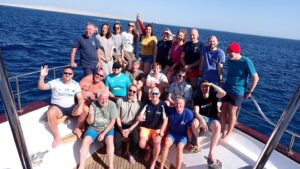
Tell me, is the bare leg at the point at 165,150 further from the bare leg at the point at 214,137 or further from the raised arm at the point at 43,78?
the raised arm at the point at 43,78

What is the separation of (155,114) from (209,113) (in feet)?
3.45

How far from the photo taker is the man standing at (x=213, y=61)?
5055 millimetres

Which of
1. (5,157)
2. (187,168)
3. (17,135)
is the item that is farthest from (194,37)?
(17,135)

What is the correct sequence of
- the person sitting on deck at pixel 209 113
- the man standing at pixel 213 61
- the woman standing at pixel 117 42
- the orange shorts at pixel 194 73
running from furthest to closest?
the woman standing at pixel 117 42
the orange shorts at pixel 194 73
the man standing at pixel 213 61
the person sitting on deck at pixel 209 113

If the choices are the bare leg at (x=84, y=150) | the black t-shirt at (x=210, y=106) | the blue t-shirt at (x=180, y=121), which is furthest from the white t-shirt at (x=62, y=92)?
the black t-shirt at (x=210, y=106)

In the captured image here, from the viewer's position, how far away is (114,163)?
4.66 meters

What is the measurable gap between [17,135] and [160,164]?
12.1 feet

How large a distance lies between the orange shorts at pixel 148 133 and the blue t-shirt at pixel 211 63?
1.63 meters

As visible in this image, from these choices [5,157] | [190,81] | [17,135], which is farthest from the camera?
[190,81]

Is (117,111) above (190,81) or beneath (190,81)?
beneath

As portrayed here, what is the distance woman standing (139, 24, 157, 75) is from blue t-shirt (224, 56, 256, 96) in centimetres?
265

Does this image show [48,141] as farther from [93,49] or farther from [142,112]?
[93,49]

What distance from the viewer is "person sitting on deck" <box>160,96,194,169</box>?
443 centimetres

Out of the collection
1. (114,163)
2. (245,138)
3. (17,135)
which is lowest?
(114,163)
